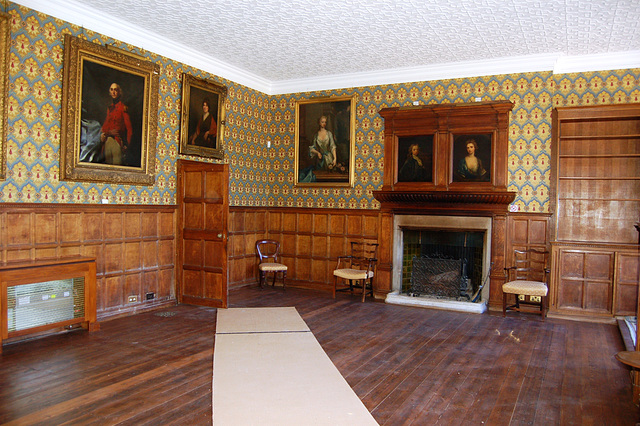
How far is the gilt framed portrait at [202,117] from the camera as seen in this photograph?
769 cm

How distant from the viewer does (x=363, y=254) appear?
29.2 ft

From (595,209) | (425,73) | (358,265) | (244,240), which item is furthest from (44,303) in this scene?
(595,209)

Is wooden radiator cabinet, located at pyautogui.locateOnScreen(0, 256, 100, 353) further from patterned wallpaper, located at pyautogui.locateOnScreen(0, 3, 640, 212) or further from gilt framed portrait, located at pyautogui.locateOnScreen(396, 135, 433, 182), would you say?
gilt framed portrait, located at pyautogui.locateOnScreen(396, 135, 433, 182)

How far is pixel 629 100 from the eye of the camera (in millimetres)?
7316

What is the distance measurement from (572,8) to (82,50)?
6.07 metres

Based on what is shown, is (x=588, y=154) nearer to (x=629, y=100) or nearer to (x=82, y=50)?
(x=629, y=100)

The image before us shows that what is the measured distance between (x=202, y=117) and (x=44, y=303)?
3898 millimetres

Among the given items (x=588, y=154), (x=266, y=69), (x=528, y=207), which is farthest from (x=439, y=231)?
(x=266, y=69)

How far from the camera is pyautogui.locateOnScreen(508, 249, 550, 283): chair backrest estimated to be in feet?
25.0

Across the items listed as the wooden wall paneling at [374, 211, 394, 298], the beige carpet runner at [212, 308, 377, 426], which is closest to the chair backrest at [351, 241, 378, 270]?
the wooden wall paneling at [374, 211, 394, 298]

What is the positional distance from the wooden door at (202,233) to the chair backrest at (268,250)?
192 cm

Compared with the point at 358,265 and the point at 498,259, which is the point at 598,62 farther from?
the point at 358,265

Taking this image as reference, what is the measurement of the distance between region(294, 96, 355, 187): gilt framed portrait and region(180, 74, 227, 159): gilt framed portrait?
5.66 feet

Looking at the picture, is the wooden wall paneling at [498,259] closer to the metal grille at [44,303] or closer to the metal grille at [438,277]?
the metal grille at [438,277]
